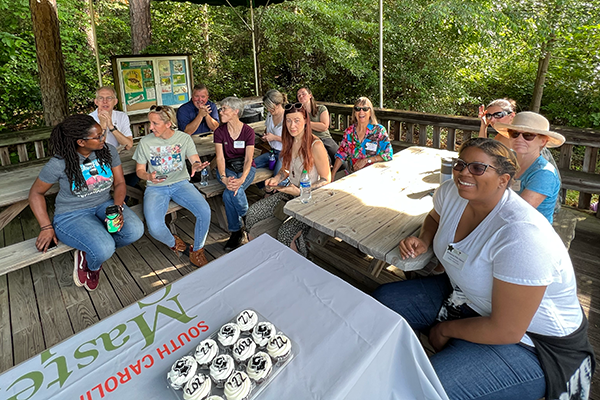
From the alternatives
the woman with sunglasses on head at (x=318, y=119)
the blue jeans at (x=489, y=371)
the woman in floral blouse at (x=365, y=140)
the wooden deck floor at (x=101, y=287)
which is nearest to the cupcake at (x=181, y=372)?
the blue jeans at (x=489, y=371)

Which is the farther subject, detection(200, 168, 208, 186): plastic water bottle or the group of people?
detection(200, 168, 208, 186): plastic water bottle

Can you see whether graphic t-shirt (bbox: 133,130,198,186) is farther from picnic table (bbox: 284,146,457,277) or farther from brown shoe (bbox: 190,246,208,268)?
picnic table (bbox: 284,146,457,277)

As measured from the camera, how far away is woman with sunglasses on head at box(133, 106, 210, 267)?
284 cm

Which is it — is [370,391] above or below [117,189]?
below

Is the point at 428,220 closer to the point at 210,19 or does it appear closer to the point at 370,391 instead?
the point at 370,391

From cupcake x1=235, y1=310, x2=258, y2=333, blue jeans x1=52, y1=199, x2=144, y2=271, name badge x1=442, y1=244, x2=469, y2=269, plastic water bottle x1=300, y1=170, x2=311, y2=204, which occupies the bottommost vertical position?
blue jeans x1=52, y1=199, x2=144, y2=271

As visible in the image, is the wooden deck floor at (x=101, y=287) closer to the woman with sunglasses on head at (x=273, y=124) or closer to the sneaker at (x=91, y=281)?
the sneaker at (x=91, y=281)

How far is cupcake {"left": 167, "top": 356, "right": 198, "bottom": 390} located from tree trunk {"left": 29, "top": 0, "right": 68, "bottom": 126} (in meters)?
4.69

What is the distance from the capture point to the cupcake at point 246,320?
4.17ft

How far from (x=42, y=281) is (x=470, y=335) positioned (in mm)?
2978

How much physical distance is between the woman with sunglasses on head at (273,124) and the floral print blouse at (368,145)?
0.71 metres

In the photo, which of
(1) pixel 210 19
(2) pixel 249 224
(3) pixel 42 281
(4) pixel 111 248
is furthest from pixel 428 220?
(1) pixel 210 19

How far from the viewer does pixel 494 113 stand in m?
2.73

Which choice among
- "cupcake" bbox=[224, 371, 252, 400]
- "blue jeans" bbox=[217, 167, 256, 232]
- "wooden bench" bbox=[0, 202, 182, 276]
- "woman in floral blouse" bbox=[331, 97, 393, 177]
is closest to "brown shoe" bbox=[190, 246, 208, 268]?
"blue jeans" bbox=[217, 167, 256, 232]
